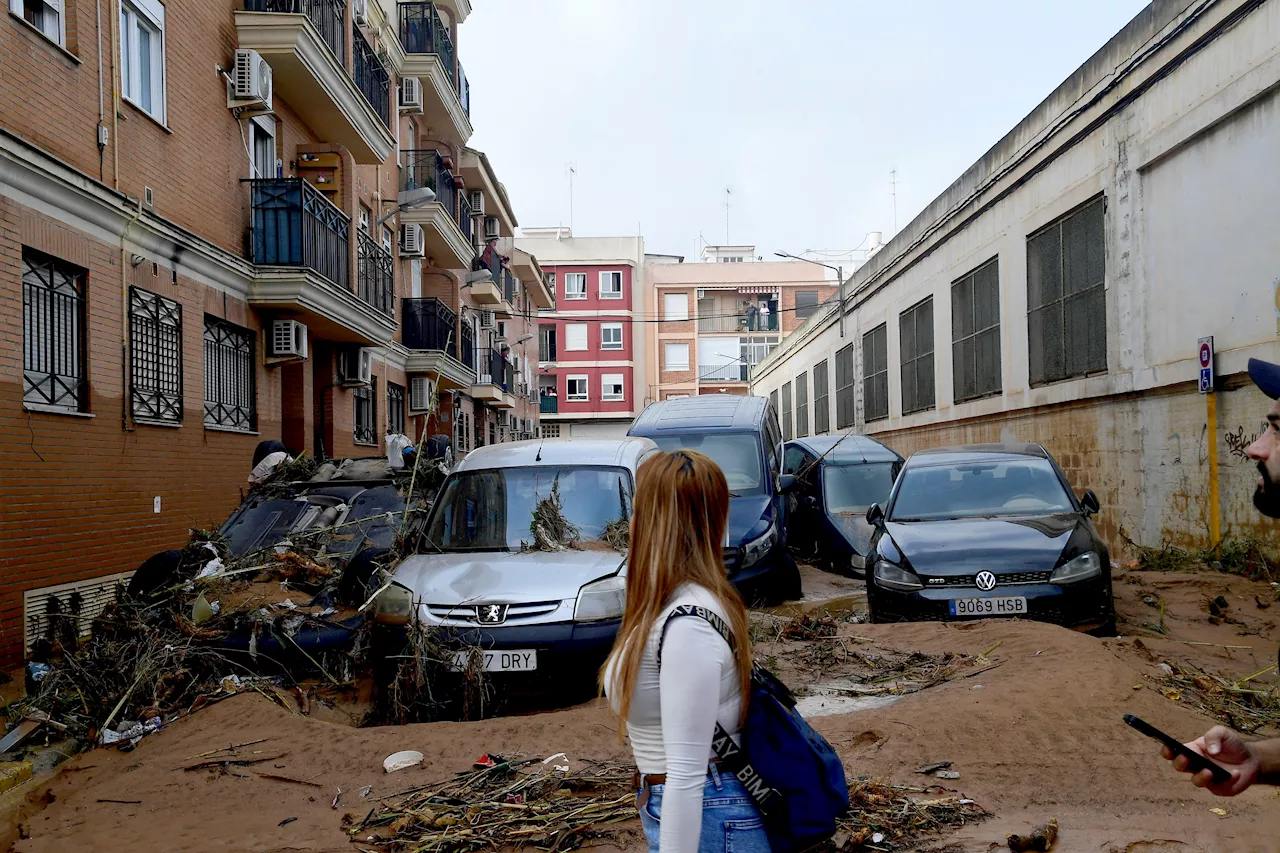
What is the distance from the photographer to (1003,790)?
5.14 metres

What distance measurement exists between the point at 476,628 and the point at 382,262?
59.6 feet

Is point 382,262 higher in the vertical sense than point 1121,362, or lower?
higher

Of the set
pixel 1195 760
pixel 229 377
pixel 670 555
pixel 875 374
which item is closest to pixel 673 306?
pixel 875 374

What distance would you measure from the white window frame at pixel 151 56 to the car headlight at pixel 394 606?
807cm

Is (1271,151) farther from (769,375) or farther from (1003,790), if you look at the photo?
(769,375)

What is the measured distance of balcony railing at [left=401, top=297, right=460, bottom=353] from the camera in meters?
27.2

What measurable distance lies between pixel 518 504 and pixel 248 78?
1052cm

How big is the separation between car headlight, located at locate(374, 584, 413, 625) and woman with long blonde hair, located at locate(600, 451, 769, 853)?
4.53 m

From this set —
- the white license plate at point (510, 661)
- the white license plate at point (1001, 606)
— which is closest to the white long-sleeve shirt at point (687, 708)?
the white license plate at point (510, 661)

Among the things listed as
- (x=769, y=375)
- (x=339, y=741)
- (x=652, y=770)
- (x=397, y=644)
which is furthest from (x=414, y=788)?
(x=769, y=375)

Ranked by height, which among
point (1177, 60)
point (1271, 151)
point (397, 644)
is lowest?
point (397, 644)

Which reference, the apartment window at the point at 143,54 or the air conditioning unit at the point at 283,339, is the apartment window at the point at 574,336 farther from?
the apartment window at the point at 143,54

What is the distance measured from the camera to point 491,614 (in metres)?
6.74

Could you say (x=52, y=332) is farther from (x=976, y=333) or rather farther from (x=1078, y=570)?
(x=976, y=333)
